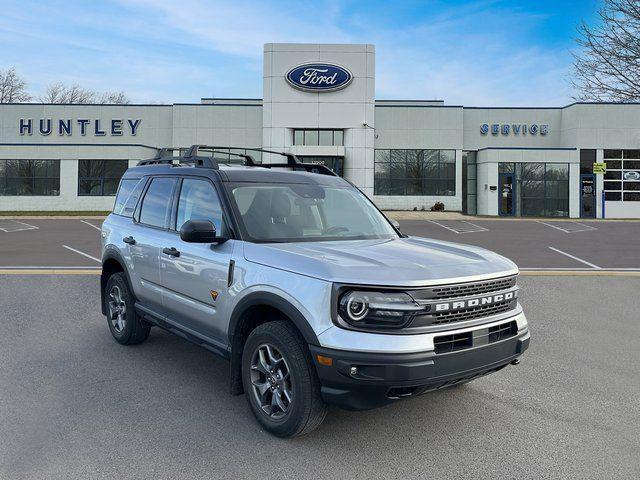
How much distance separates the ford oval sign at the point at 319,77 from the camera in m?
32.5

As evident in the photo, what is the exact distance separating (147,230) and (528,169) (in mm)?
33608

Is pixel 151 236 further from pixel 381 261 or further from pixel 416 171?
pixel 416 171

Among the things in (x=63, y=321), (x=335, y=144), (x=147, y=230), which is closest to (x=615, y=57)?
(x=147, y=230)

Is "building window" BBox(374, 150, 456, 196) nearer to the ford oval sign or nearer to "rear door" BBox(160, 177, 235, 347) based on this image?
the ford oval sign

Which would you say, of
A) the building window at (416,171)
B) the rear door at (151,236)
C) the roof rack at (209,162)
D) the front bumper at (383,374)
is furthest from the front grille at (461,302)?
the building window at (416,171)

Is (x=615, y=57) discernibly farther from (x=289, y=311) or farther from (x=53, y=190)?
(x=53, y=190)

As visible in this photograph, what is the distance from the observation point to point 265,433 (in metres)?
3.61

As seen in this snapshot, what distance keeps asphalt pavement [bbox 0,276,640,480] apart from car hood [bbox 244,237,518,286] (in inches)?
44.2

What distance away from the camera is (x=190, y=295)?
434 cm

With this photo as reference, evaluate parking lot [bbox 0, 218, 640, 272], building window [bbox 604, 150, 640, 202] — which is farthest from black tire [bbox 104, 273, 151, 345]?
building window [bbox 604, 150, 640, 202]

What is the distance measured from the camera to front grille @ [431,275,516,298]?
10.6 feet

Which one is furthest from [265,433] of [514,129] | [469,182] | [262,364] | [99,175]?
[514,129]

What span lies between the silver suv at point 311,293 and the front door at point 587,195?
33.9 metres

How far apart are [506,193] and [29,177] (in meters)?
31.3
